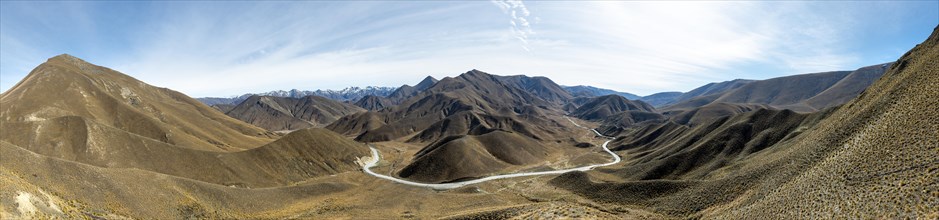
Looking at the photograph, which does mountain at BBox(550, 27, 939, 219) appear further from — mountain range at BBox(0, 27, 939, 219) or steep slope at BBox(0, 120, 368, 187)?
steep slope at BBox(0, 120, 368, 187)

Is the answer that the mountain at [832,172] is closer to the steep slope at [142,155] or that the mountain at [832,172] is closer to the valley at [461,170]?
the valley at [461,170]

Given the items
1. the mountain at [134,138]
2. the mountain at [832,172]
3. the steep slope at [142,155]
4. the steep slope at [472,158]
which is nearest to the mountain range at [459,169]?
the mountain at [832,172]

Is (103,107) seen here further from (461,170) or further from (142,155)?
(461,170)

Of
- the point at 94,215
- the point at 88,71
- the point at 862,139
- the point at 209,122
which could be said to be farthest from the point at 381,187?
the point at 88,71

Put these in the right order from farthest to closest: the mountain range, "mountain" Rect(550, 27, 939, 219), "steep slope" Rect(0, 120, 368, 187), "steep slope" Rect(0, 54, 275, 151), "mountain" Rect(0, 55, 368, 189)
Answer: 1. "steep slope" Rect(0, 54, 275, 151)
2. "mountain" Rect(0, 55, 368, 189)
3. "steep slope" Rect(0, 120, 368, 187)
4. the mountain range
5. "mountain" Rect(550, 27, 939, 219)

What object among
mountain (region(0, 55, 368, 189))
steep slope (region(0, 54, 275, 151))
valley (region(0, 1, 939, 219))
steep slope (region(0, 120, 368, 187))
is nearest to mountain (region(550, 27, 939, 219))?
valley (region(0, 1, 939, 219))
